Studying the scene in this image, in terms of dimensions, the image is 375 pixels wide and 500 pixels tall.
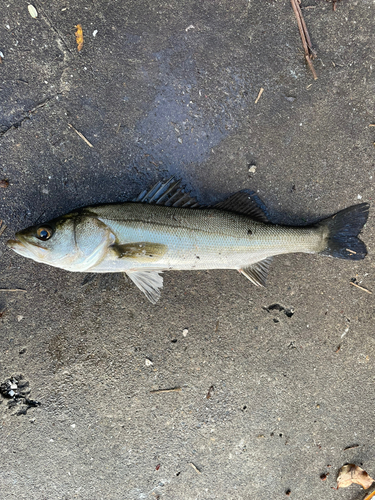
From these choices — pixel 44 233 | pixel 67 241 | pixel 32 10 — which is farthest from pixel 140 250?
pixel 32 10

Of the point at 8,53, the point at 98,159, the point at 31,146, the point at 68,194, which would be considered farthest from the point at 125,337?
the point at 8,53

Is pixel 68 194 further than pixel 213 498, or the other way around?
pixel 213 498

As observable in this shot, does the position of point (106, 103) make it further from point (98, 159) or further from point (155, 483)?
point (155, 483)

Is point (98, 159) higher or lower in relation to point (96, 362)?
higher

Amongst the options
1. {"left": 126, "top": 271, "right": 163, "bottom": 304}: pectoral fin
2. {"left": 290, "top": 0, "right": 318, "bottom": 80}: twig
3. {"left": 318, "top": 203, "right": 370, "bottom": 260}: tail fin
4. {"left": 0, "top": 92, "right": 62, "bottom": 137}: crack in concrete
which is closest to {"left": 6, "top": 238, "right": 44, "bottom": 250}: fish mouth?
{"left": 126, "top": 271, "right": 163, "bottom": 304}: pectoral fin

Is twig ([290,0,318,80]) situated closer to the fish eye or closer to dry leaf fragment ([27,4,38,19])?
dry leaf fragment ([27,4,38,19])

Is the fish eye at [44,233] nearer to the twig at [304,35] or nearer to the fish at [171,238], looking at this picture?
the fish at [171,238]
